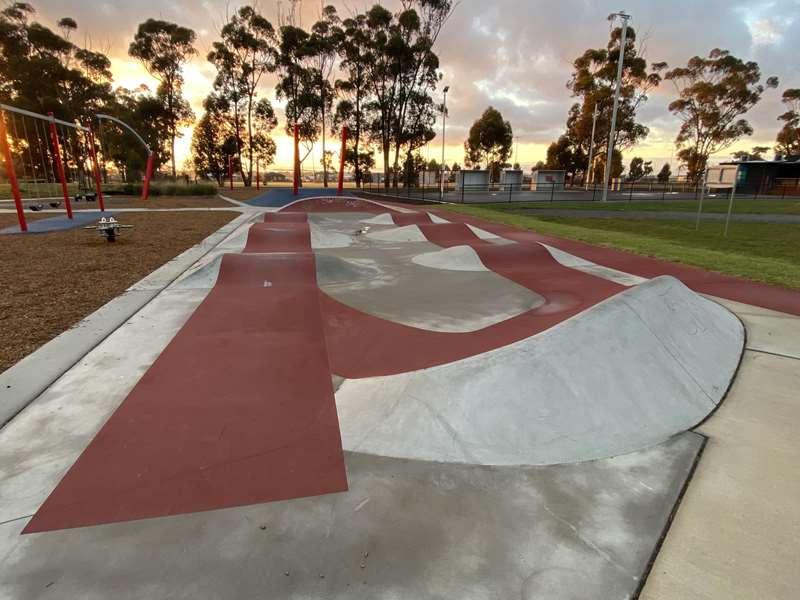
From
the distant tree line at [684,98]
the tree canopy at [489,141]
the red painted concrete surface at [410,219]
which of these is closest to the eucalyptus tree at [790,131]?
the distant tree line at [684,98]

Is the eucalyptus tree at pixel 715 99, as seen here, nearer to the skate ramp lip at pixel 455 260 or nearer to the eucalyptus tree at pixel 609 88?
the eucalyptus tree at pixel 609 88

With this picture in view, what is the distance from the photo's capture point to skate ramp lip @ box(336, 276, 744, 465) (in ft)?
10.4

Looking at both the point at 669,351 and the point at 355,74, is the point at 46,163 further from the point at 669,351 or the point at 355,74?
the point at 669,351

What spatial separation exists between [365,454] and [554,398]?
1.63 metres

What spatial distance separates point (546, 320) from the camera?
6.11 meters

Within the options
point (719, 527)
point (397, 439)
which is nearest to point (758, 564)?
point (719, 527)

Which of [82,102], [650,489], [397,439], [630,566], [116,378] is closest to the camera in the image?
[630,566]

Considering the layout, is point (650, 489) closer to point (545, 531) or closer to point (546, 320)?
point (545, 531)

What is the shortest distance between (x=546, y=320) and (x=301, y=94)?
57.8 metres

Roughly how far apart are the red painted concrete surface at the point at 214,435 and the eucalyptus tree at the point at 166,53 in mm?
55964

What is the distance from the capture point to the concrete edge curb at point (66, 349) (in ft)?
12.6

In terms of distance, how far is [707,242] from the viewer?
14438 mm

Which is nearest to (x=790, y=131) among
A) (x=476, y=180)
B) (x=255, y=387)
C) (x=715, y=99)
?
(x=715, y=99)

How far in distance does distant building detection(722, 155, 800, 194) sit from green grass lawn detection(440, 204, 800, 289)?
3882cm
